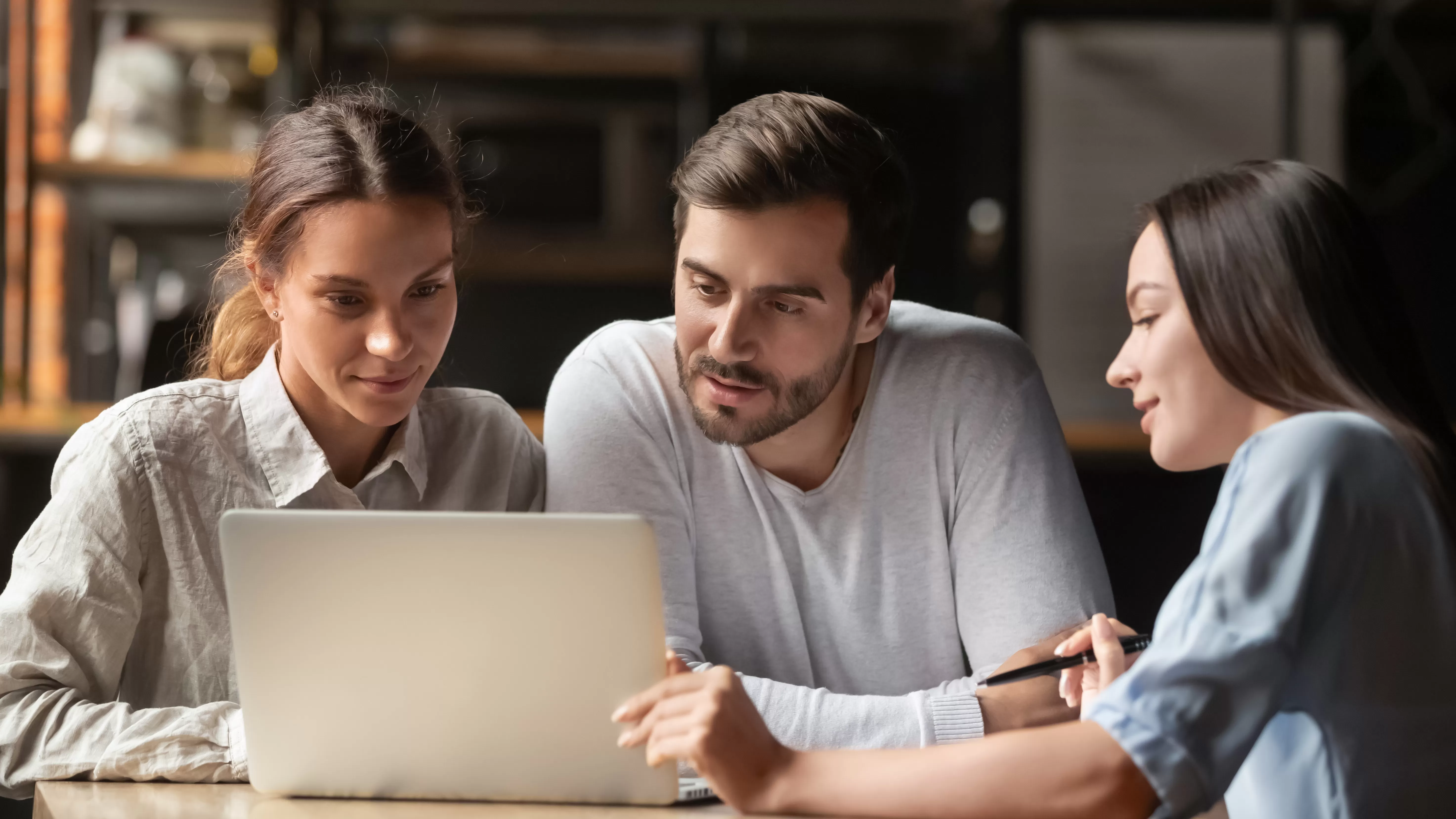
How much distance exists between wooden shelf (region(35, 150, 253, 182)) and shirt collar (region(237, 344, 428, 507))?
1.95m

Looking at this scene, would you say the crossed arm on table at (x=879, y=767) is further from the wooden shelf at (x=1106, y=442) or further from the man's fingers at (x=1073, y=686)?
the wooden shelf at (x=1106, y=442)

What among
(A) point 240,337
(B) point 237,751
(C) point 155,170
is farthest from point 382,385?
(C) point 155,170

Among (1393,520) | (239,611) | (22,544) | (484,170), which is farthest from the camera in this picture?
(484,170)

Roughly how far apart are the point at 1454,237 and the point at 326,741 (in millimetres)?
3296

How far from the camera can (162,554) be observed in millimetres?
1229

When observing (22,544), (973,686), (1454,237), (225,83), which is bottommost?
(973,686)

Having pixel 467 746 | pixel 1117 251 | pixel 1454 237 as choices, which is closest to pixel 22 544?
pixel 467 746

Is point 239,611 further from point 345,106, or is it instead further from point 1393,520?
point 1393,520

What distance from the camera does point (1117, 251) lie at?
2.87 meters

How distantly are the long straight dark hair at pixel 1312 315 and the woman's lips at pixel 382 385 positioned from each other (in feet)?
2.49

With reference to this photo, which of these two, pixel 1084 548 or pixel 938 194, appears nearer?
pixel 1084 548

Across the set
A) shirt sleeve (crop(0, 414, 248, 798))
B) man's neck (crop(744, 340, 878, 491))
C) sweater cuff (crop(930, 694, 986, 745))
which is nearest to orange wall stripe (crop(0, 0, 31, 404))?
shirt sleeve (crop(0, 414, 248, 798))

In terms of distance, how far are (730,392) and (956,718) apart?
41cm

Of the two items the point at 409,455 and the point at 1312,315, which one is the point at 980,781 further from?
the point at 409,455
